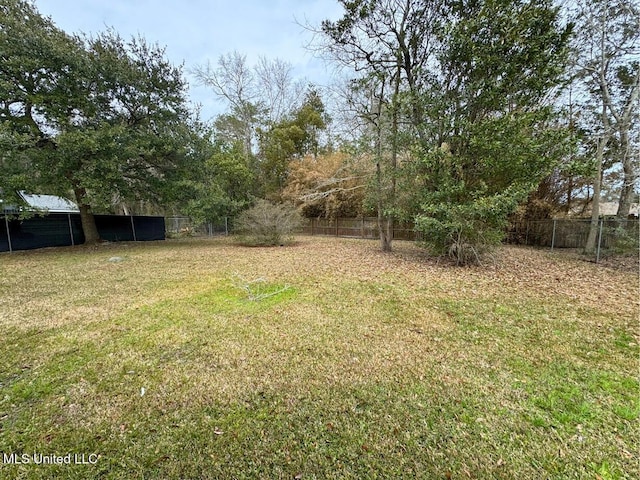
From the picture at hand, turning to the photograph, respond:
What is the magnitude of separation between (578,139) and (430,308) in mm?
4999

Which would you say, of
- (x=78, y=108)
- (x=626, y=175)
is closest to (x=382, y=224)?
(x=626, y=175)

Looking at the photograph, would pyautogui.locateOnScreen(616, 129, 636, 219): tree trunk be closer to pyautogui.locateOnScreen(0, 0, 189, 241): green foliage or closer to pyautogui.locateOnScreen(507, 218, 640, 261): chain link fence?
pyautogui.locateOnScreen(507, 218, 640, 261): chain link fence

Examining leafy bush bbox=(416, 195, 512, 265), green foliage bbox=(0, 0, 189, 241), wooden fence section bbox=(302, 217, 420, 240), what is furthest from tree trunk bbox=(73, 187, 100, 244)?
leafy bush bbox=(416, 195, 512, 265)

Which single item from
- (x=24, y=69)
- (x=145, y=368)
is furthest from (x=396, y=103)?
(x=24, y=69)

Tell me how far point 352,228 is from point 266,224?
6.30m

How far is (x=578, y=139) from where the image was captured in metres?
5.38

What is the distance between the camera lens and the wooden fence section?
45.2 feet

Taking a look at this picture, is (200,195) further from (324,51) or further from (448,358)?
(448,358)

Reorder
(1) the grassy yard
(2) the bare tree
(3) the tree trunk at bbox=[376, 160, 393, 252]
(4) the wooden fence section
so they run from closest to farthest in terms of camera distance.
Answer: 1. (1) the grassy yard
2. (2) the bare tree
3. (3) the tree trunk at bbox=[376, 160, 393, 252]
4. (4) the wooden fence section

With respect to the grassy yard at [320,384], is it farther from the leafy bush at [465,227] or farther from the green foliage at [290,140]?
the green foliage at [290,140]

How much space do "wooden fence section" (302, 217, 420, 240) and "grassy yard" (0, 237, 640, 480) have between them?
358 inches

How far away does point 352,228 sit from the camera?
1556 cm

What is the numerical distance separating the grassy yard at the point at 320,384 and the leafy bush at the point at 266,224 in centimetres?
629

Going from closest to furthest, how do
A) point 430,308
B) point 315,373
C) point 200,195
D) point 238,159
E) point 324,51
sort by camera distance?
point 315,373 → point 430,308 → point 324,51 → point 200,195 → point 238,159
